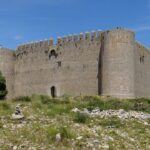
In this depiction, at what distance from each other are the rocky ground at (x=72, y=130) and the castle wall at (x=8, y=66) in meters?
22.2

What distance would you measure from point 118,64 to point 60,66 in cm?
548

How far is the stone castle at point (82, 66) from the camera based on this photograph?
102 feet

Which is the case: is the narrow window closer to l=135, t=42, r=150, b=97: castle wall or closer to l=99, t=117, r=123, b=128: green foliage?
l=135, t=42, r=150, b=97: castle wall

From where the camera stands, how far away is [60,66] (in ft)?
114

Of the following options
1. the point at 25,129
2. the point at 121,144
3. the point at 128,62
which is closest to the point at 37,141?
the point at 25,129

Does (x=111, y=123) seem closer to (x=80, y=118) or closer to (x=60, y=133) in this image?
(x=80, y=118)

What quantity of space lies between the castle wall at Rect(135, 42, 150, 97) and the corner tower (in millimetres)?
1653

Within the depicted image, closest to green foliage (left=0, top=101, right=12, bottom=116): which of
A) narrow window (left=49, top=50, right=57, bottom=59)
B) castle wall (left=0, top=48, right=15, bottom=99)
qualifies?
narrow window (left=49, top=50, right=57, bottom=59)

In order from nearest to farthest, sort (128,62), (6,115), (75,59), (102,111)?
(6,115), (102,111), (128,62), (75,59)

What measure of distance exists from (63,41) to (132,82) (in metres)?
6.78

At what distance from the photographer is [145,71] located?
35188 mm

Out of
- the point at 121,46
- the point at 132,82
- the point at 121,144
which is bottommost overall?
the point at 121,144

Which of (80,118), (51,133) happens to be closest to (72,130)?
(51,133)

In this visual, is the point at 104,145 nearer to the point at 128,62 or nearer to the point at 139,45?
the point at 128,62
